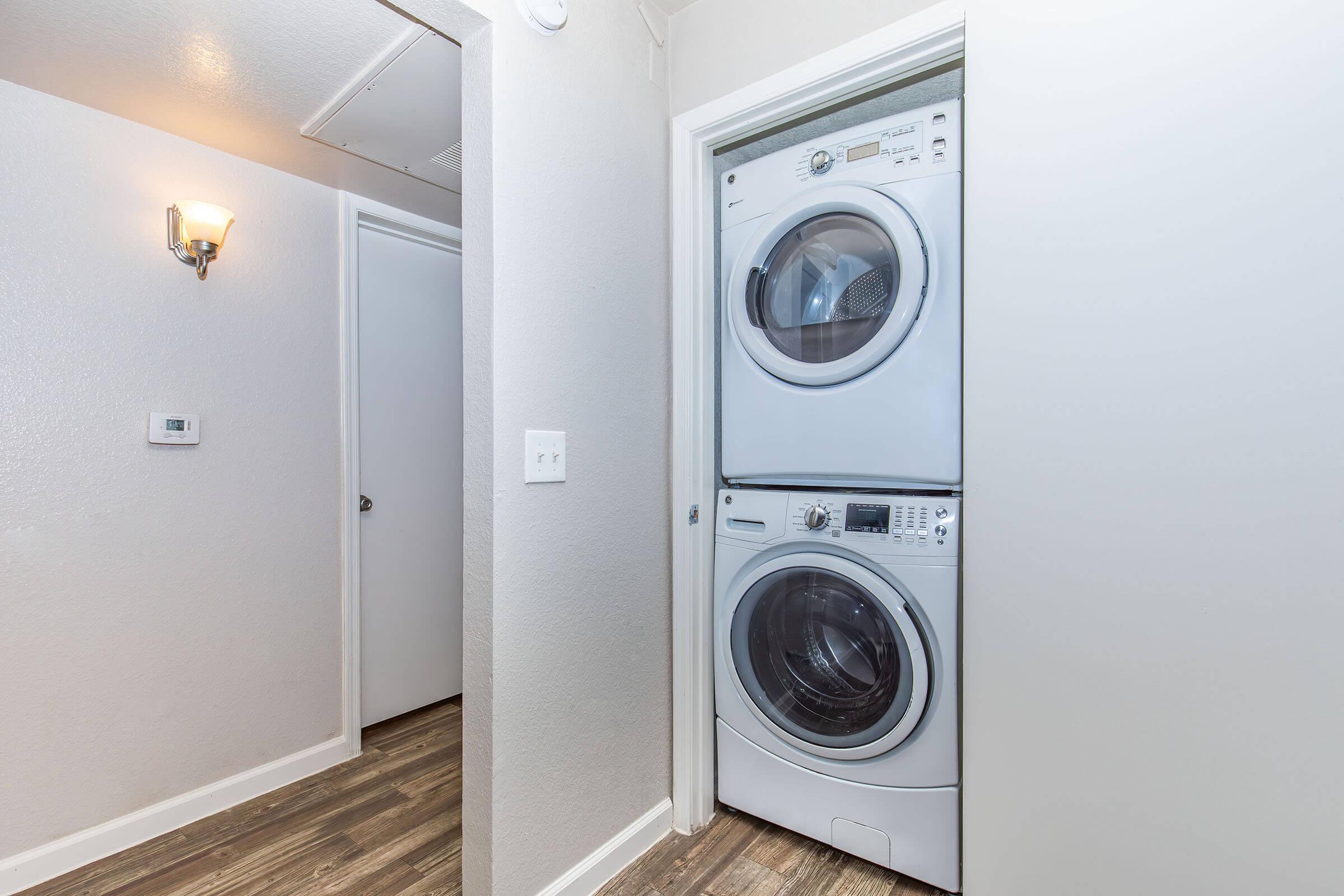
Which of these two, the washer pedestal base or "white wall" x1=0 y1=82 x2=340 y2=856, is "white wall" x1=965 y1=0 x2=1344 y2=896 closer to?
the washer pedestal base

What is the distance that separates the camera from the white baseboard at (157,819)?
1562mm

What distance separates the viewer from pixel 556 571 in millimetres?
1383

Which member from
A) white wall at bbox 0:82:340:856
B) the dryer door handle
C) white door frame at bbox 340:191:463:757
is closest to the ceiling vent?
white door frame at bbox 340:191:463:757

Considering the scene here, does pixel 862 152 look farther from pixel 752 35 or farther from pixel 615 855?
pixel 615 855

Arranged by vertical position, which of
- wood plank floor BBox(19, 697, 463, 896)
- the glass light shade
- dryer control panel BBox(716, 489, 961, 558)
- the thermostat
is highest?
the glass light shade

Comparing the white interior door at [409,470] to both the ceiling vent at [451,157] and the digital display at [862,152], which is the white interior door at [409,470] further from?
the digital display at [862,152]

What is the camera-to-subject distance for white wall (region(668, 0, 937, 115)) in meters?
1.43

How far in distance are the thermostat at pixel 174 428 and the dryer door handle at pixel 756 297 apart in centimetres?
171

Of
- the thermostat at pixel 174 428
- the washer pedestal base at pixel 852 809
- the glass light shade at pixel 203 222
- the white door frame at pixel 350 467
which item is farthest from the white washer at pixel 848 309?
the thermostat at pixel 174 428

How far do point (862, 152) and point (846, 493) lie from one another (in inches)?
33.1

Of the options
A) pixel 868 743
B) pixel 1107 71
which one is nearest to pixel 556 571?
pixel 868 743

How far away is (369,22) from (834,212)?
1.17 m

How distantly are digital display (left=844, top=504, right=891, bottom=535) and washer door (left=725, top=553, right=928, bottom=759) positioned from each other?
0.09m

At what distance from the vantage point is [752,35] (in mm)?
1598
